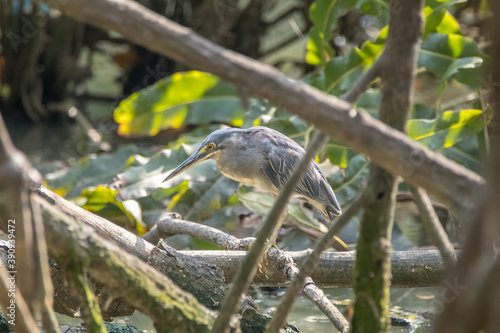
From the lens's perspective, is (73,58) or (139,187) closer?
(139,187)

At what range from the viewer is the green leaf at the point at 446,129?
4297 millimetres

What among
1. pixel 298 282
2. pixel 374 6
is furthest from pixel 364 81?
pixel 374 6

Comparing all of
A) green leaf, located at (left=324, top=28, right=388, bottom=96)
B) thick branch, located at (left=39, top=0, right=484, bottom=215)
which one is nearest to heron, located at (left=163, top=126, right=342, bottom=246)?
green leaf, located at (left=324, top=28, right=388, bottom=96)

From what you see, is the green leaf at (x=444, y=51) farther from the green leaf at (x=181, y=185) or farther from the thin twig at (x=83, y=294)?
the thin twig at (x=83, y=294)

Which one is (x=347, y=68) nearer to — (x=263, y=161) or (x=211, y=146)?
(x=263, y=161)

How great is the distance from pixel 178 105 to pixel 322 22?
144 cm

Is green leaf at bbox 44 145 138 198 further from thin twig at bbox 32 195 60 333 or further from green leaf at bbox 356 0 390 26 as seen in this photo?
thin twig at bbox 32 195 60 333

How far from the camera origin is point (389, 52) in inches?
65.9

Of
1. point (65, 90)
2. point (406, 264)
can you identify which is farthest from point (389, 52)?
point (65, 90)

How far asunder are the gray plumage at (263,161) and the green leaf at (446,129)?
2.74ft

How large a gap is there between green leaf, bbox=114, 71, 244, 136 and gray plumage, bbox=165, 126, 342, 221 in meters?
1.70

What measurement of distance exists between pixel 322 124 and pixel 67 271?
873mm

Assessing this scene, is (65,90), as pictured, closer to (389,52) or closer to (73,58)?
(73,58)

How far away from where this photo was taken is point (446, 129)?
14.3 feet
